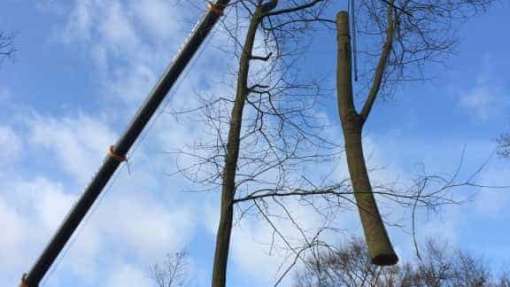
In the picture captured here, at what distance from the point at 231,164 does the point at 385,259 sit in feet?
7.62

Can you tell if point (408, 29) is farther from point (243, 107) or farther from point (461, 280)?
point (461, 280)

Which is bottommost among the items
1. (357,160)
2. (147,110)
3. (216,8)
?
(357,160)

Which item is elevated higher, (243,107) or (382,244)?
(243,107)

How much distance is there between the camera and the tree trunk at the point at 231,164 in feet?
16.7

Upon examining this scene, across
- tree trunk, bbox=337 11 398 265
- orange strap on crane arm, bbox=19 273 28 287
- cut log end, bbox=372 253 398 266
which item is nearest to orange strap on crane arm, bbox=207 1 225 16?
tree trunk, bbox=337 11 398 265

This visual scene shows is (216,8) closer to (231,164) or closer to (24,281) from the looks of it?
(231,164)

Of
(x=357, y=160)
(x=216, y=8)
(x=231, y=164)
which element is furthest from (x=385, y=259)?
(x=216, y=8)

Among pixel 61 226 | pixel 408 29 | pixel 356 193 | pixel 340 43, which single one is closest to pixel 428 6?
pixel 408 29

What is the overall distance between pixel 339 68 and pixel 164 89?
7.42ft

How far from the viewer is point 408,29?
552cm

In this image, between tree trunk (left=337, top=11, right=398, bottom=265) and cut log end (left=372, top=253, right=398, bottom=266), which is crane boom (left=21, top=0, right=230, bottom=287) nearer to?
tree trunk (left=337, top=11, right=398, bottom=265)

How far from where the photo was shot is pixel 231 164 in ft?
18.3

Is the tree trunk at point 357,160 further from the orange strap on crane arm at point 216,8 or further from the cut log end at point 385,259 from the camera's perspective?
the orange strap on crane arm at point 216,8

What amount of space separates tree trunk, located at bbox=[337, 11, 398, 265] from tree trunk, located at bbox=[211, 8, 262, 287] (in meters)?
1.46
